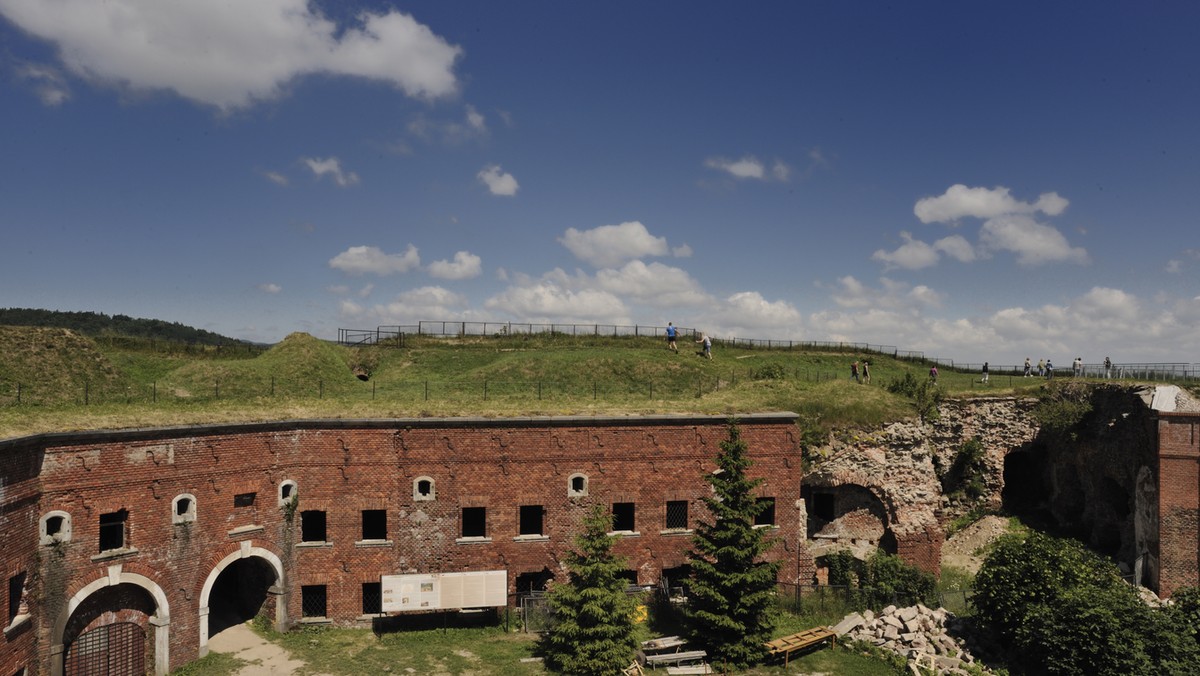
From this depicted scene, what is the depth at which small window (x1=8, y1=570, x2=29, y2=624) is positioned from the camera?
65.5 ft

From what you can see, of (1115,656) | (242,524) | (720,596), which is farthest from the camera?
(242,524)

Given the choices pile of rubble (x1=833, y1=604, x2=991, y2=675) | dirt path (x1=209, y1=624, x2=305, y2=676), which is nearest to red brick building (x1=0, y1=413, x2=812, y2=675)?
dirt path (x1=209, y1=624, x2=305, y2=676)

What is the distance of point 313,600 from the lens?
88.0 ft

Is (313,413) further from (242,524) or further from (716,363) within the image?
(716,363)

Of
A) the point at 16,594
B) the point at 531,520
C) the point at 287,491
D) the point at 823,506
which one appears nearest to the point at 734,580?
the point at 531,520

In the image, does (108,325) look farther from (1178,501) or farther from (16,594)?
(1178,501)

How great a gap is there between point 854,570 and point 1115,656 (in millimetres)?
10480

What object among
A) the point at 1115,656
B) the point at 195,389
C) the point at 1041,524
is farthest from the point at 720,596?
the point at 195,389

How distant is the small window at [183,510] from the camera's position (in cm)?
2342

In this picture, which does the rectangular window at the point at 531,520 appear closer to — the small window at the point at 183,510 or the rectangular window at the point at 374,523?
the rectangular window at the point at 374,523

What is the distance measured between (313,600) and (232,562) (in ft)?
11.5

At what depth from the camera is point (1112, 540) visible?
33.1m

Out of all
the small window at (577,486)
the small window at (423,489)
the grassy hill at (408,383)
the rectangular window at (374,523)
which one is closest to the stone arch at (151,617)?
the grassy hill at (408,383)

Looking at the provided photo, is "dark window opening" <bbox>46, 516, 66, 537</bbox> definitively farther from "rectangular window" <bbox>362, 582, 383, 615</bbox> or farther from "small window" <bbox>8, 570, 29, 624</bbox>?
"rectangular window" <bbox>362, 582, 383, 615</bbox>
